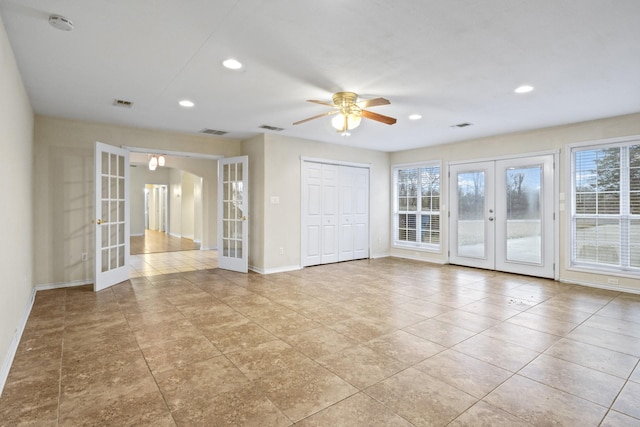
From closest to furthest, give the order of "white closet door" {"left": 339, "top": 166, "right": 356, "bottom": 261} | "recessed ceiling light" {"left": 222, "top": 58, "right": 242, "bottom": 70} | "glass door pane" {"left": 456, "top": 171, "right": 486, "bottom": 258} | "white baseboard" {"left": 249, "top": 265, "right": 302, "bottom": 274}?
"recessed ceiling light" {"left": 222, "top": 58, "right": 242, "bottom": 70} < "white baseboard" {"left": 249, "top": 265, "right": 302, "bottom": 274} < "glass door pane" {"left": 456, "top": 171, "right": 486, "bottom": 258} < "white closet door" {"left": 339, "top": 166, "right": 356, "bottom": 261}

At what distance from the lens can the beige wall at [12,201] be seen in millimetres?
2404

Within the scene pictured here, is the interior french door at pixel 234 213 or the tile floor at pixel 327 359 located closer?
the tile floor at pixel 327 359

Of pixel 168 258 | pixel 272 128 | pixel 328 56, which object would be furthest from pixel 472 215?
pixel 168 258

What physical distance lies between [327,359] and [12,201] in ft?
10.1

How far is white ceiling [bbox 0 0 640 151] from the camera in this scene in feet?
7.28

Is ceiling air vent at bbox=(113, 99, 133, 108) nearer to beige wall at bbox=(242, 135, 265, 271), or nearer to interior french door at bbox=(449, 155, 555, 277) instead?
beige wall at bbox=(242, 135, 265, 271)

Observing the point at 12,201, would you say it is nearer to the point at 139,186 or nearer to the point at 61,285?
the point at 61,285

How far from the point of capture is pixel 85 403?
1.99 meters

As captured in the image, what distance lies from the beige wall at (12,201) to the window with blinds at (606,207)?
22.8 feet

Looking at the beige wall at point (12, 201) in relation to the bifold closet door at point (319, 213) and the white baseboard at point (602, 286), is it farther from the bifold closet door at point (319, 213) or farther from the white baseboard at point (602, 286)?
the white baseboard at point (602, 286)

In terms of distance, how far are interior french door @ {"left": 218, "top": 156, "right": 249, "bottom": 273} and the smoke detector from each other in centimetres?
359

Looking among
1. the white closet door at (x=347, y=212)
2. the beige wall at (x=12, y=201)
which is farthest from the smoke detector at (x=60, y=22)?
the white closet door at (x=347, y=212)

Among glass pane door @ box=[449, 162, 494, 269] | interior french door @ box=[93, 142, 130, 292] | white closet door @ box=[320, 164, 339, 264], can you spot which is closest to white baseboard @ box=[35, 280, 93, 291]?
interior french door @ box=[93, 142, 130, 292]

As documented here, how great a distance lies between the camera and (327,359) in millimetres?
2566
